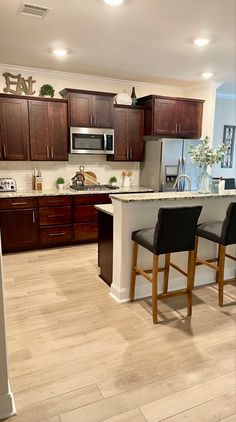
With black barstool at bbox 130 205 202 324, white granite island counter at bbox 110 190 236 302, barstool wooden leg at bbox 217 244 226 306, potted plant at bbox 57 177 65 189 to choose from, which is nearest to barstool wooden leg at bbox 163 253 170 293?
white granite island counter at bbox 110 190 236 302

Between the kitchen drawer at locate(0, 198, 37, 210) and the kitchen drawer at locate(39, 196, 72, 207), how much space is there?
0.37 ft

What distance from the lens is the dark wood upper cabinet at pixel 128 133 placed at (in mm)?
4863

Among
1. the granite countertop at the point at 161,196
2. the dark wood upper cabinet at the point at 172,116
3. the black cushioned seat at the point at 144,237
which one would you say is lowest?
the black cushioned seat at the point at 144,237

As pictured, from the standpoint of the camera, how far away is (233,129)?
269 inches

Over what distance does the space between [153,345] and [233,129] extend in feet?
19.4

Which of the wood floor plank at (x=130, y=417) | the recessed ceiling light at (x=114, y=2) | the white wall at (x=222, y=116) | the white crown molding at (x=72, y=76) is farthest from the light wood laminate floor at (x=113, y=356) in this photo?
the white wall at (x=222, y=116)

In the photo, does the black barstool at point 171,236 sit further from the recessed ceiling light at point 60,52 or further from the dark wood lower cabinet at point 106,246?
the recessed ceiling light at point 60,52

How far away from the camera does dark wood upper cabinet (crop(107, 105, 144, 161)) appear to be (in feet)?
16.0

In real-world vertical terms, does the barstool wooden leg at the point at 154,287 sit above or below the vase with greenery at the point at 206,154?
below

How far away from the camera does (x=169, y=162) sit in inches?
188

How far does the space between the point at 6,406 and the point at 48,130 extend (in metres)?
3.60

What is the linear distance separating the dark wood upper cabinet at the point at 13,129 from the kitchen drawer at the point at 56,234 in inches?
44.1

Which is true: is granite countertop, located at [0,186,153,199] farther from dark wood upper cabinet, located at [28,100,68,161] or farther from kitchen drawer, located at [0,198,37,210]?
dark wood upper cabinet, located at [28,100,68,161]

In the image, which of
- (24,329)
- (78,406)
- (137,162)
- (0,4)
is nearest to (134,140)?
(137,162)
